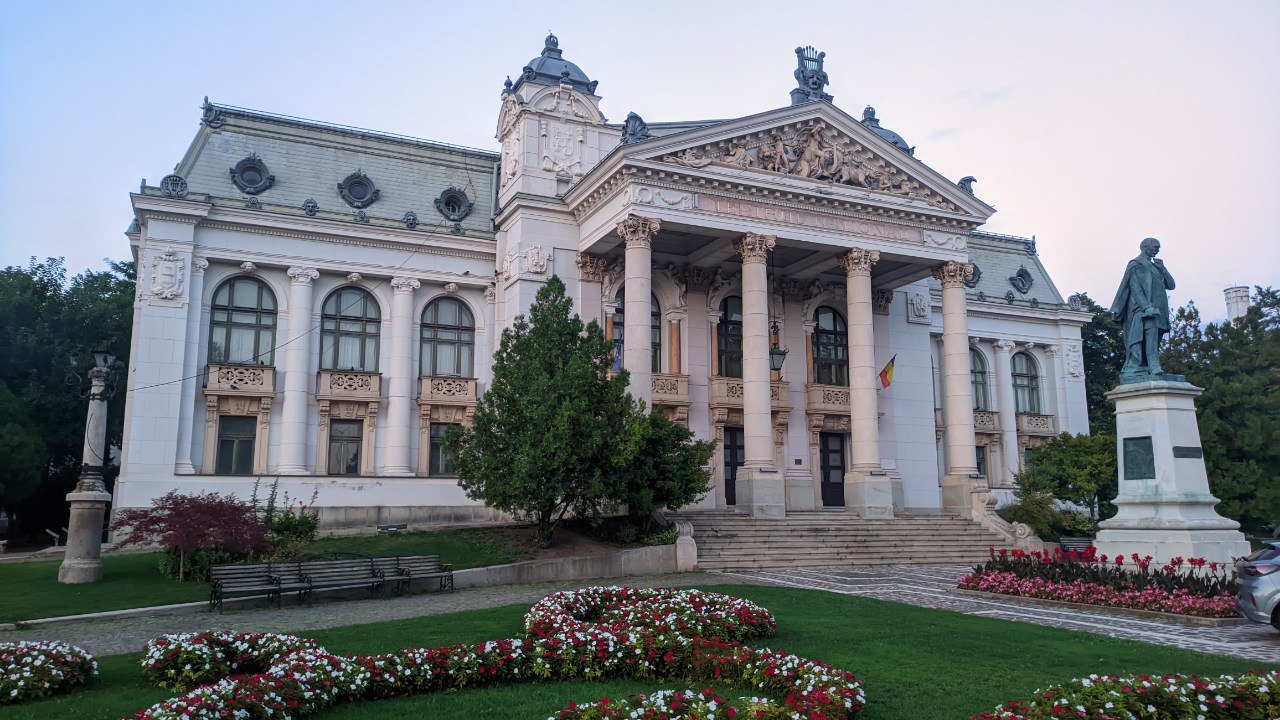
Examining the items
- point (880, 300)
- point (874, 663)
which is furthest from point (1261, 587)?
point (880, 300)

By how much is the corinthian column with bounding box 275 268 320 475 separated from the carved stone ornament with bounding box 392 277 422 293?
2812 mm

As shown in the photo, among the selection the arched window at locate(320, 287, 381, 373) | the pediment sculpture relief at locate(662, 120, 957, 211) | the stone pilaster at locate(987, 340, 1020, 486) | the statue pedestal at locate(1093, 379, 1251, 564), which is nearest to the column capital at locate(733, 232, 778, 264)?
the pediment sculpture relief at locate(662, 120, 957, 211)

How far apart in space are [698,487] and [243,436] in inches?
672

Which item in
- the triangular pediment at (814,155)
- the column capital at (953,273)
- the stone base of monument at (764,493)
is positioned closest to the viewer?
the stone base of monument at (764,493)

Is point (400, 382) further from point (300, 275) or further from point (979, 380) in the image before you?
point (979, 380)

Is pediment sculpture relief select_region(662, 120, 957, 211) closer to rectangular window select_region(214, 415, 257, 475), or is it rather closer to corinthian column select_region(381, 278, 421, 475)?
corinthian column select_region(381, 278, 421, 475)

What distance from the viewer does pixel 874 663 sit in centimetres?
1090

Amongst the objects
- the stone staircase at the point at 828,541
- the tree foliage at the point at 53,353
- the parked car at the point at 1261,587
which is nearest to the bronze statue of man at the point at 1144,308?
the parked car at the point at 1261,587

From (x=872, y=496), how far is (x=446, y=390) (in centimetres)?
1627

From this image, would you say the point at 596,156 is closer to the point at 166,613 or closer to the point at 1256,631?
the point at 166,613

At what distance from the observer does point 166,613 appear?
17.0 m

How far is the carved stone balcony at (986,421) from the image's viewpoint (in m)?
46.4

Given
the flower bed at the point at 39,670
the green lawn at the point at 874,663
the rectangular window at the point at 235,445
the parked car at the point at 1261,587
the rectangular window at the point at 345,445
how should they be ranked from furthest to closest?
the rectangular window at the point at 345,445, the rectangular window at the point at 235,445, the parked car at the point at 1261,587, the flower bed at the point at 39,670, the green lawn at the point at 874,663

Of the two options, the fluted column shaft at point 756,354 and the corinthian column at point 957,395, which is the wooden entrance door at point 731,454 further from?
the corinthian column at point 957,395
